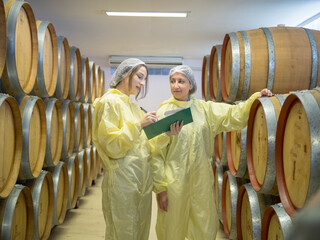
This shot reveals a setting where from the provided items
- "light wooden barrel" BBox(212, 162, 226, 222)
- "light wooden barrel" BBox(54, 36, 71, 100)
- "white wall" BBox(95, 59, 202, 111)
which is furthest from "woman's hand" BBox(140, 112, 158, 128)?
"white wall" BBox(95, 59, 202, 111)

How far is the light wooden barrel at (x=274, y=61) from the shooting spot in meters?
2.68

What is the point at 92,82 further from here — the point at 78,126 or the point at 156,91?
the point at 156,91

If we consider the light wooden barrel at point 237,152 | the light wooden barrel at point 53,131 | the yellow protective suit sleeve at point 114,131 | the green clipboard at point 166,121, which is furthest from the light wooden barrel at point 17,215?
the light wooden barrel at point 237,152

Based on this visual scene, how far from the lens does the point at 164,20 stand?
6430 mm

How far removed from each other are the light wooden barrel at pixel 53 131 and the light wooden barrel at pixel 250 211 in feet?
5.77

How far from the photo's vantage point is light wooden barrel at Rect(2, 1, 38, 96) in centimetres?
226

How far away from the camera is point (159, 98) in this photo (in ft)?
39.5

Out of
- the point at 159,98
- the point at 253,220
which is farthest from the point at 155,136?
the point at 159,98

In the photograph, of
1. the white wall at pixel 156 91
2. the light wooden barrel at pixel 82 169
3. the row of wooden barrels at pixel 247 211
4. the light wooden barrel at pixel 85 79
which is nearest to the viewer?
the row of wooden barrels at pixel 247 211

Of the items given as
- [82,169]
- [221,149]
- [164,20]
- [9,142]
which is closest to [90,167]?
[82,169]

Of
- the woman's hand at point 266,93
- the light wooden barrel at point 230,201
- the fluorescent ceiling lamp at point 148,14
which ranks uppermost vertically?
the fluorescent ceiling lamp at point 148,14

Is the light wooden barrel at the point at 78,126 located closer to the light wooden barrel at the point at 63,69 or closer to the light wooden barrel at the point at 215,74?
the light wooden barrel at the point at 63,69

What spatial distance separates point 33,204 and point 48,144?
0.55 metres

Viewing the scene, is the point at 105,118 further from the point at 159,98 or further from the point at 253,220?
the point at 159,98
